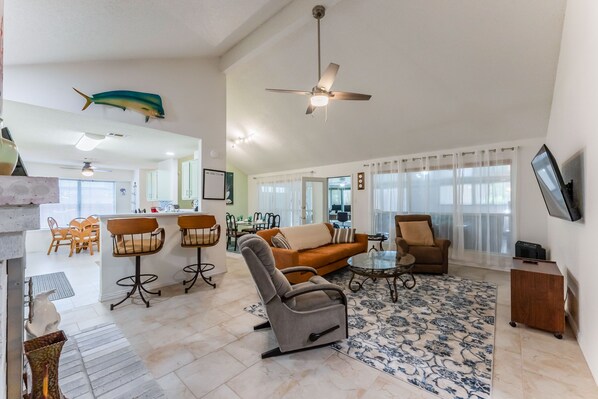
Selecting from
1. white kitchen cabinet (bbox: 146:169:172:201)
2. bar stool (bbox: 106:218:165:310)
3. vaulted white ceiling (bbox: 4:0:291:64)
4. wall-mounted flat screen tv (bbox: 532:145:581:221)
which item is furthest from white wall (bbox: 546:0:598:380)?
white kitchen cabinet (bbox: 146:169:172:201)

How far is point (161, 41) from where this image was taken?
3.10 m

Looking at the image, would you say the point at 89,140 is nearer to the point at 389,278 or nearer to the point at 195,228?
the point at 195,228

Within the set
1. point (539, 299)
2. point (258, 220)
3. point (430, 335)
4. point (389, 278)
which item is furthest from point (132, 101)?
point (258, 220)

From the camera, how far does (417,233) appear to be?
459 centimetres

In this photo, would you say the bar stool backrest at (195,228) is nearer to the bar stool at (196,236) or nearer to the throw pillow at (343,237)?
the bar stool at (196,236)

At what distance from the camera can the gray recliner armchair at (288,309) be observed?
198cm

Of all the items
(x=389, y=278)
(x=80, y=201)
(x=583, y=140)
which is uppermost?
(x=583, y=140)

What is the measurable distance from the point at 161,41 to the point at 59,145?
3193 mm

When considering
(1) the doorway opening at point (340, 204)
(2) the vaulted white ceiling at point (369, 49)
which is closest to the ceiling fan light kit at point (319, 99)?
(2) the vaulted white ceiling at point (369, 49)

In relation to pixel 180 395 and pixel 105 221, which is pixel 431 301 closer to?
pixel 180 395

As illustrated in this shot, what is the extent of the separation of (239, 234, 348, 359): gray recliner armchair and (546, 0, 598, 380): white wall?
187cm

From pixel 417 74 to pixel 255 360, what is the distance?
416 cm

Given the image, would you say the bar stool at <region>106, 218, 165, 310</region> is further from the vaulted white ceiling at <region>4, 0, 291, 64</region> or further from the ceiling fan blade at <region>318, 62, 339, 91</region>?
the ceiling fan blade at <region>318, 62, 339, 91</region>

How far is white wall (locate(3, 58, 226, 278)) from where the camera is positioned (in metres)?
2.66
